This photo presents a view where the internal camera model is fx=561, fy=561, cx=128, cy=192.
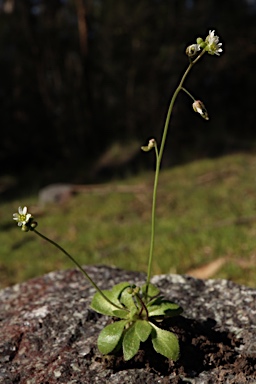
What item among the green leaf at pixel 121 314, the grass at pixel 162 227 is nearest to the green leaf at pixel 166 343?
the green leaf at pixel 121 314

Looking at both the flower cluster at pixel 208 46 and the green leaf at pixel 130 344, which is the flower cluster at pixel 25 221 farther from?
the flower cluster at pixel 208 46

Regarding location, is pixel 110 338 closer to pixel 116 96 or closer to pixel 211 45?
pixel 211 45

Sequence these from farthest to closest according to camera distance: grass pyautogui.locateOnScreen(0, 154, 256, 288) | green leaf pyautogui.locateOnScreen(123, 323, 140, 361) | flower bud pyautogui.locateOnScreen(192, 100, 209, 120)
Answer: grass pyautogui.locateOnScreen(0, 154, 256, 288) → green leaf pyautogui.locateOnScreen(123, 323, 140, 361) → flower bud pyautogui.locateOnScreen(192, 100, 209, 120)

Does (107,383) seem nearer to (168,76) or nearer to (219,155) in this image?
(219,155)

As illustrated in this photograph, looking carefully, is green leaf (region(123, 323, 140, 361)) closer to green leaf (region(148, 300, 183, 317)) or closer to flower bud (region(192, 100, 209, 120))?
green leaf (region(148, 300, 183, 317))

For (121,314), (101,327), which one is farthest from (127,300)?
(101,327)

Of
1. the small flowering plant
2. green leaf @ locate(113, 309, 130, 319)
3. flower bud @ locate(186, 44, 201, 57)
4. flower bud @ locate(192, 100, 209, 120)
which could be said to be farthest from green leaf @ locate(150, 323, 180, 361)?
flower bud @ locate(186, 44, 201, 57)
